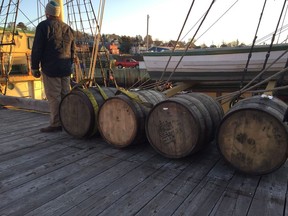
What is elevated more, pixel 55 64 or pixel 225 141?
pixel 55 64

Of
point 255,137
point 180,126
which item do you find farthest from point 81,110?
point 255,137

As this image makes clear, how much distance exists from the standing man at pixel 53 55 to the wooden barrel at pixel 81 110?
1.23ft

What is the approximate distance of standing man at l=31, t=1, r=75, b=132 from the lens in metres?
4.07

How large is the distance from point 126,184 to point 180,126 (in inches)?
35.4

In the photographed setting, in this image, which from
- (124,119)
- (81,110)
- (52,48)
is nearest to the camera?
(124,119)

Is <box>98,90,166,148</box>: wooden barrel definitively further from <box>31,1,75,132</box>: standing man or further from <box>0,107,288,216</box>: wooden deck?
<box>31,1,75,132</box>: standing man

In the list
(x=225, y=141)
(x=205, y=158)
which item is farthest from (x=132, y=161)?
(x=225, y=141)

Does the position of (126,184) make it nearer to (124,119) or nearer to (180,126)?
(180,126)

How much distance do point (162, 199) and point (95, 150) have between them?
1485 mm

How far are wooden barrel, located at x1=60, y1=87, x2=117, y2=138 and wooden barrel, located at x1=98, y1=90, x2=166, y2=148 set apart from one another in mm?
227

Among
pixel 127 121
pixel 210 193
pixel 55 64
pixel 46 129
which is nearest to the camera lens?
pixel 210 193

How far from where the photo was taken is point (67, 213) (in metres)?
2.15

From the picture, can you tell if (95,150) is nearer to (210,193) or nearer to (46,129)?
(46,129)

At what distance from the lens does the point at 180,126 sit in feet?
10.2
